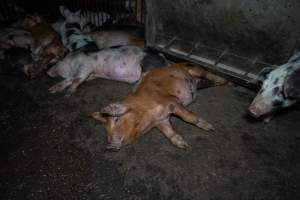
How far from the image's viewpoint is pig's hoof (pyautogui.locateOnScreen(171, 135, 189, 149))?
306 cm

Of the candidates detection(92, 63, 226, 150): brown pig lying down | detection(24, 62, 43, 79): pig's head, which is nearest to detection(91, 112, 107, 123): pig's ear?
detection(92, 63, 226, 150): brown pig lying down

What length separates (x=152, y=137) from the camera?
128 inches

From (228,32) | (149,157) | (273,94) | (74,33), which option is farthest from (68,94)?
(273,94)

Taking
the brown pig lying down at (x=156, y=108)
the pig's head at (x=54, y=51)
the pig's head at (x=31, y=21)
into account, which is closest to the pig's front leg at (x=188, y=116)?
the brown pig lying down at (x=156, y=108)

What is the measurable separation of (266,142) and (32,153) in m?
2.68

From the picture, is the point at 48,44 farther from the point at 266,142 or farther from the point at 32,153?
the point at 266,142

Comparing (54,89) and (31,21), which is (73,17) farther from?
(54,89)

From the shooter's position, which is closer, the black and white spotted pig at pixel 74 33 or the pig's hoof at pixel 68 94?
the pig's hoof at pixel 68 94

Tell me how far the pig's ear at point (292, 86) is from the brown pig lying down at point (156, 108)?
95 cm

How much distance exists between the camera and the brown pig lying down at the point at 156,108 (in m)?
2.78

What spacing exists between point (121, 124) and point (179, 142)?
28.7 inches

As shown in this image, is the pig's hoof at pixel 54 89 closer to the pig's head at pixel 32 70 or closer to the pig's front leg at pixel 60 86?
the pig's front leg at pixel 60 86

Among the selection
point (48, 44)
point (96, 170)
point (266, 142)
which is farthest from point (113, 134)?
point (48, 44)

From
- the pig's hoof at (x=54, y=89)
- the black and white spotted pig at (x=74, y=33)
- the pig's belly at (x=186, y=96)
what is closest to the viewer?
the pig's belly at (x=186, y=96)
